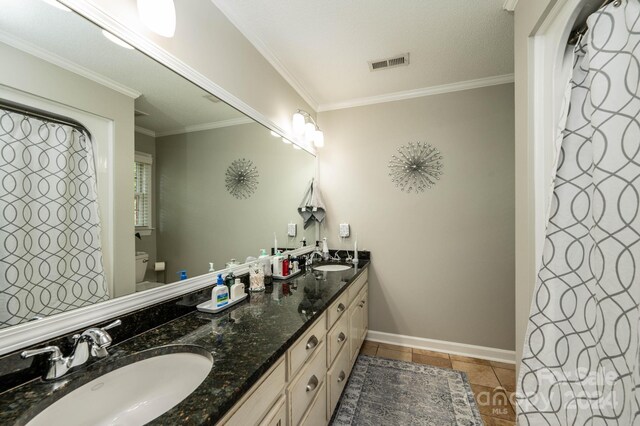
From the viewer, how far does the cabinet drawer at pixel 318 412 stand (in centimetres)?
120

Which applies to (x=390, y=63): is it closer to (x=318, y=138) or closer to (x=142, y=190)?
(x=318, y=138)

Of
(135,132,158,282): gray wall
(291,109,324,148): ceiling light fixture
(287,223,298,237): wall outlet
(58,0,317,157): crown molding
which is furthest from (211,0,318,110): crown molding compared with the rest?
(287,223,298,237): wall outlet

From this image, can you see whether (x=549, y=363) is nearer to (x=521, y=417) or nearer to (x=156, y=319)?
(x=521, y=417)

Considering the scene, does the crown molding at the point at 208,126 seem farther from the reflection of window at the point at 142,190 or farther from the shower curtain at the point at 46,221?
the shower curtain at the point at 46,221

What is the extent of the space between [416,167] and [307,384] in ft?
6.99

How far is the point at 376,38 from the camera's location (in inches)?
71.6

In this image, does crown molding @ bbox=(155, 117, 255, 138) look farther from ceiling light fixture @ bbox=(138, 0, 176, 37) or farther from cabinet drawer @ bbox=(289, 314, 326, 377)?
cabinet drawer @ bbox=(289, 314, 326, 377)

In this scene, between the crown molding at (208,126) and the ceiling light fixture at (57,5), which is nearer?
the ceiling light fixture at (57,5)

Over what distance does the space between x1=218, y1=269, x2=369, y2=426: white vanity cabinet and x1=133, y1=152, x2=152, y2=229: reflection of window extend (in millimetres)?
839

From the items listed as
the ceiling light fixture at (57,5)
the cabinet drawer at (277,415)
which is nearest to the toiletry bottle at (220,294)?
the cabinet drawer at (277,415)

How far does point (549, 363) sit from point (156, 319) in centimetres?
162

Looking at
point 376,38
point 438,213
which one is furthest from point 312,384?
point 376,38

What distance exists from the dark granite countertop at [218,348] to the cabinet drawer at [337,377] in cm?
48

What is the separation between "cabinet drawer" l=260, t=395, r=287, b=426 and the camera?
0.87 m
